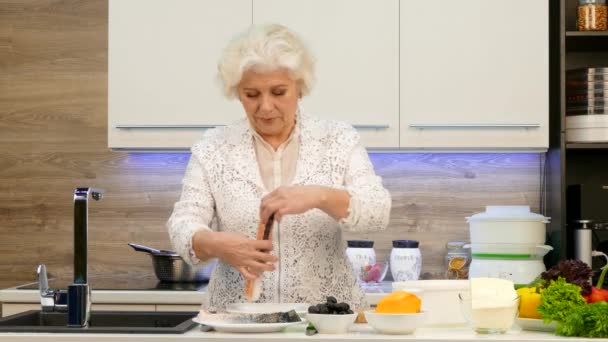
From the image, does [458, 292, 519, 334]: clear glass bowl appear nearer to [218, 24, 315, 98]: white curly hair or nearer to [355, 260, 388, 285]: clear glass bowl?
[218, 24, 315, 98]: white curly hair

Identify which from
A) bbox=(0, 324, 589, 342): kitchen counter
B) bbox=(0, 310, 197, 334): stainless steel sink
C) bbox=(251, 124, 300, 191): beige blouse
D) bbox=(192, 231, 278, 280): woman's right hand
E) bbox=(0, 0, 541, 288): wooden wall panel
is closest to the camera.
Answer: bbox=(0, 324, 589, 342): kitchen counter

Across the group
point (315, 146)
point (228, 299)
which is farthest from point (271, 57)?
point (228, 299)

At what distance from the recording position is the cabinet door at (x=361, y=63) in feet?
11.7

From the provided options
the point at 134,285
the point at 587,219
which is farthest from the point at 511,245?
the point at 134,285

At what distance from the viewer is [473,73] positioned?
3.57 meters

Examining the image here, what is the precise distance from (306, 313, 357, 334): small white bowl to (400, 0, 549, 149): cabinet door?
167 cm

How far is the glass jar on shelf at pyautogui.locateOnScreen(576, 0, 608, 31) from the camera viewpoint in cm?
360

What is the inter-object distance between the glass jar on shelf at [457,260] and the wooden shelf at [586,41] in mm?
898

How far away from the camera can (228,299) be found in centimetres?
258

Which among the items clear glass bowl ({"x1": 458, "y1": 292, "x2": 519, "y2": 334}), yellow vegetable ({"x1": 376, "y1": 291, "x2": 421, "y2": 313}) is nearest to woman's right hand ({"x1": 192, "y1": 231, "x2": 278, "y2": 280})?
yellow vegetable ({"x1": 376, "y1": 291, "x2": 421, "y2": 313})

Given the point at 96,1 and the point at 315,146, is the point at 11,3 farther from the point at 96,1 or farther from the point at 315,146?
the point at 315,146

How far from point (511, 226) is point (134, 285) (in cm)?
144

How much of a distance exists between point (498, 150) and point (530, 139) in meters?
0.15

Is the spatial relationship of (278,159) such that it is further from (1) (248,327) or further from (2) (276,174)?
(1) (248,327)
